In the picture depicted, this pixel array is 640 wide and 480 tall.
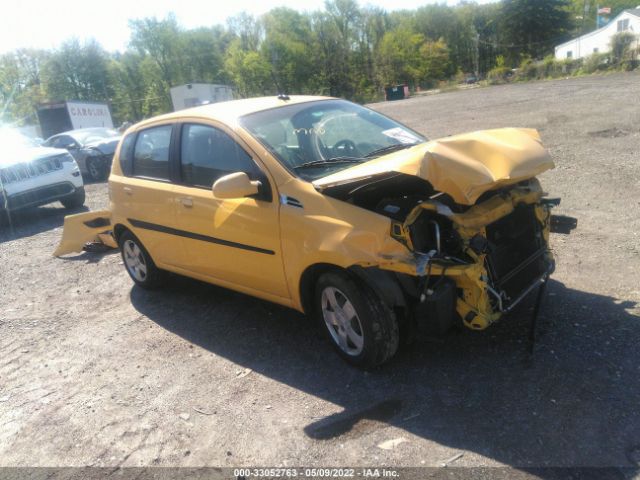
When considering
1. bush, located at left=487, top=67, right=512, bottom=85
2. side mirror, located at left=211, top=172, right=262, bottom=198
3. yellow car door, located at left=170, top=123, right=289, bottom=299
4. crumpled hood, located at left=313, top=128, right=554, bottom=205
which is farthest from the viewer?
bush, located at left=487, top=67, right=512, bottom=85

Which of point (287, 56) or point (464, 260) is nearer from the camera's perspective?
point (464, 260)

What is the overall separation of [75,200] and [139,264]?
6268mm

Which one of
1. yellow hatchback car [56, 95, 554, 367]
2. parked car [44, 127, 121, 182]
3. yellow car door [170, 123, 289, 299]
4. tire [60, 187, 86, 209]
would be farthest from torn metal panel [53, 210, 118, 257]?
parked car [44, 127, 121, 182]

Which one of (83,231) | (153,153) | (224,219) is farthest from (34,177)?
(224,219)

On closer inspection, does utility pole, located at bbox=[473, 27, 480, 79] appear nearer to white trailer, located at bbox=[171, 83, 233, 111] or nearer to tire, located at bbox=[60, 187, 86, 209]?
white trailer, located at bbox=[171, 83, 233, 111]

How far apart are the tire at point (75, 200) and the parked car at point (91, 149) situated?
4045 millimetres

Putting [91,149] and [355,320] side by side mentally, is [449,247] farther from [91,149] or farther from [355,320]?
[91,149]

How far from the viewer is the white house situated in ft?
186

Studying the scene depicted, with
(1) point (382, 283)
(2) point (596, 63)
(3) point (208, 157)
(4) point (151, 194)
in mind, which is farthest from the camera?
(2) point (596, 63)

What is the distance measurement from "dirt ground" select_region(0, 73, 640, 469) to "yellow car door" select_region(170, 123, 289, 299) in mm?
577

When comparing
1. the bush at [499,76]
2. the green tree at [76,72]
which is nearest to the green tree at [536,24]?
the bush at [499,76]

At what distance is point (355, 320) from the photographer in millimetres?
3477

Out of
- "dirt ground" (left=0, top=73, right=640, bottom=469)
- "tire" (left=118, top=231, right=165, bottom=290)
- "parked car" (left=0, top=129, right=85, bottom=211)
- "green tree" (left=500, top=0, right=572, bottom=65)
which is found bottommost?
"dirt ground" (left=0, top=73, right=640, bottom=469)

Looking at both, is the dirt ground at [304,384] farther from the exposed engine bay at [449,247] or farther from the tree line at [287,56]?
the tree line at [287,56]
